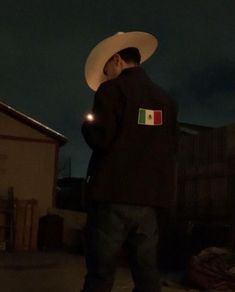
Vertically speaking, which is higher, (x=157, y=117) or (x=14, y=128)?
(x=14, y=128)

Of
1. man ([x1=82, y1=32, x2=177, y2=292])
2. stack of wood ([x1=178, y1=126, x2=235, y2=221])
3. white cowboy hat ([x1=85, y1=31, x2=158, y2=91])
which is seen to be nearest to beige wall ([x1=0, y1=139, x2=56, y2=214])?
stack of wood ([x1=178, y1=126, x2=235, y2=221])

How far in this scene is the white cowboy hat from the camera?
11.9 ft

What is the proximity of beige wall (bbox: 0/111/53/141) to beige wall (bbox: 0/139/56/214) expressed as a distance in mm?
198

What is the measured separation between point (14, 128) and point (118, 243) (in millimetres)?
12486

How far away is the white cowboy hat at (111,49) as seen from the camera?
3.64m

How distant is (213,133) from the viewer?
10117 mm

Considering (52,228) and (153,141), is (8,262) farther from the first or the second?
(153,141)

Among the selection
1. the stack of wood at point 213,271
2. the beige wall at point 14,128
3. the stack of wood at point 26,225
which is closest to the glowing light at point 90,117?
the stack of wood at point 213,271

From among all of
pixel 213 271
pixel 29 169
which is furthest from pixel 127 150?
pixel 29 169

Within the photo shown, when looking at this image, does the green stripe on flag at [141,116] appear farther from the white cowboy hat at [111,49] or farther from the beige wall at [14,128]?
the beige wall at [14,128]

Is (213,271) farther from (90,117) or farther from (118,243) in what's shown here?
(90,117)

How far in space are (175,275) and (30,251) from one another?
6388 mm

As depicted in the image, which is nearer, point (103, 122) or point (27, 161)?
point (103, 122)

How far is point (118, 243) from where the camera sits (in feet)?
11.0
